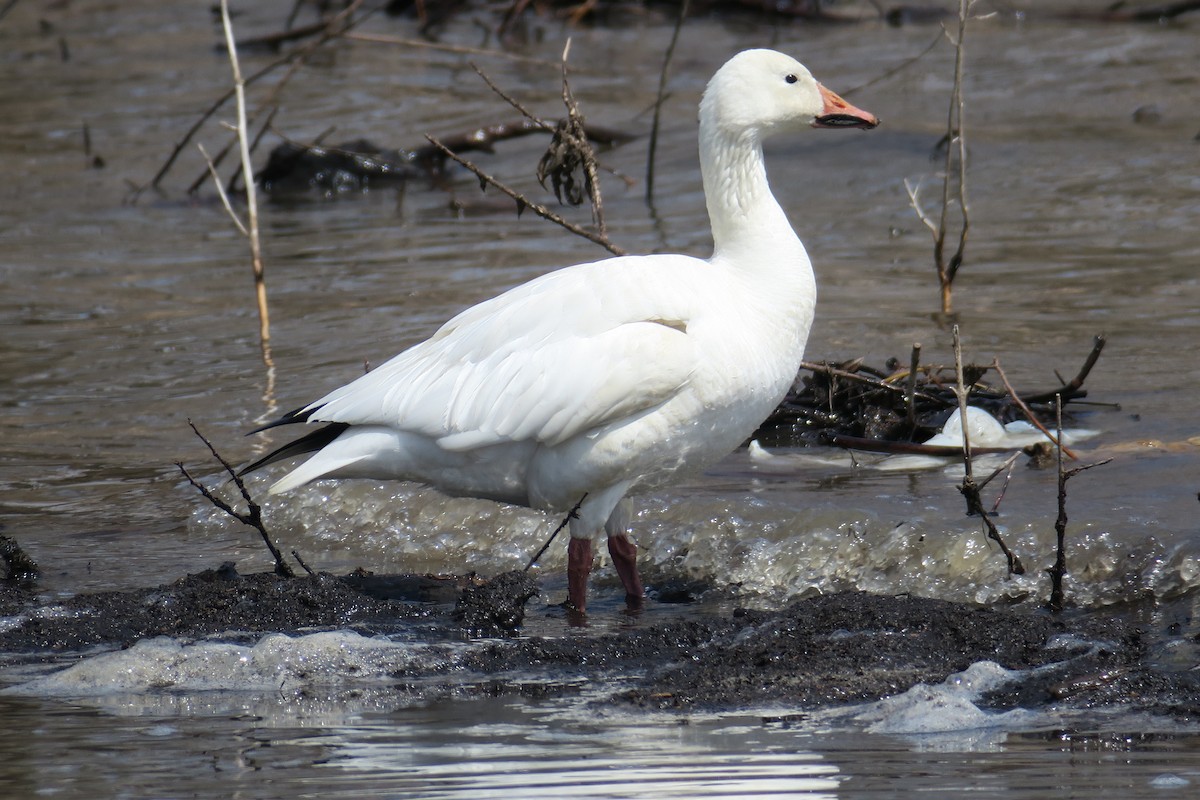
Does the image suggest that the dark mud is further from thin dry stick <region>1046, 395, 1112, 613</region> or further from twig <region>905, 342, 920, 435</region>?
twig <region>905, 342, 920, 435</region>

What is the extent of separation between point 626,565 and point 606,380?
2.69 feet

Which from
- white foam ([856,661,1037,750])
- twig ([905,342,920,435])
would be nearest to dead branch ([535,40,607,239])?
twig ([905,342,920,435])

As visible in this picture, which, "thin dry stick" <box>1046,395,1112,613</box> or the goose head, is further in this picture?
the goose head

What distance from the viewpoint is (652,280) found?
5.29 metres

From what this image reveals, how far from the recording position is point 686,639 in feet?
15.8

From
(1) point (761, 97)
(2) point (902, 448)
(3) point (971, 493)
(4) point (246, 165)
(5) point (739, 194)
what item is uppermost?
(1) point (761, 97)

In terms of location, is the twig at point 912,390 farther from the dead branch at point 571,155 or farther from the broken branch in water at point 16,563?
the broken branch in water at point 16,563

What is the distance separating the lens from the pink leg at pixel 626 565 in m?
5.64

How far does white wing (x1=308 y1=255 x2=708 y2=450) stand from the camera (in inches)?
202

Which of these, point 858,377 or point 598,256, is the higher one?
point 598,256

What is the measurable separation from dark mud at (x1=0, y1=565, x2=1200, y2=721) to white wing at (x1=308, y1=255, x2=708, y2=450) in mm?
526

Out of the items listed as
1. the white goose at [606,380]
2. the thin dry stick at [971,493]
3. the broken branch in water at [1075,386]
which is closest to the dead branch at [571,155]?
the white goose at [606,380]

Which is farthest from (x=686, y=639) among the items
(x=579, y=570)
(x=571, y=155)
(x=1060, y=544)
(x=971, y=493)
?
(x=571, y=155)

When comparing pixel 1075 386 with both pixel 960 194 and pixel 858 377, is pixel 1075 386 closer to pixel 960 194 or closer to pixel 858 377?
pixel 858 377
